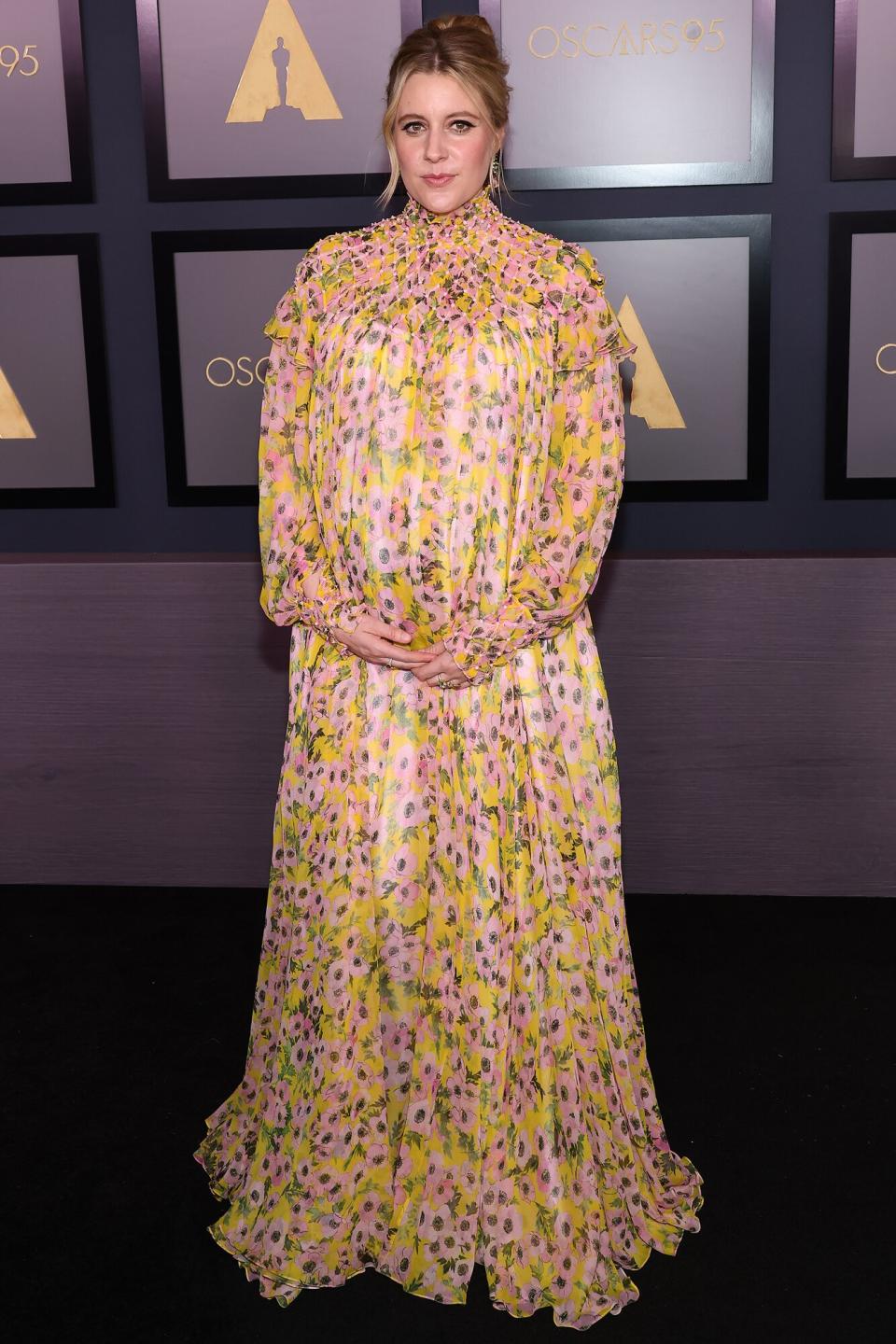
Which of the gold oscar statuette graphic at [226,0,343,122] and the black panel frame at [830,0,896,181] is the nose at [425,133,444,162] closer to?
the gold oscar statuette graphic at [226,0,343,122]

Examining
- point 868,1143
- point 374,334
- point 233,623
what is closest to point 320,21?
point 233,623

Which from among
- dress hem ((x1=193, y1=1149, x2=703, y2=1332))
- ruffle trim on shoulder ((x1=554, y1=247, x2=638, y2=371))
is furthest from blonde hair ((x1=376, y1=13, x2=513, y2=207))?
dress hem ((x1=193, y1=1149, x2=703, y2=1332))

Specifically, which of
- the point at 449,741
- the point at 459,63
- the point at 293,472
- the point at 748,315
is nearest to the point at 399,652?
the point at 449,741

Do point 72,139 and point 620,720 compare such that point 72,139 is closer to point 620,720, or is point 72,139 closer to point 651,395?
point 651,395

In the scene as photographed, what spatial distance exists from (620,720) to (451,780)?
50.1 inches

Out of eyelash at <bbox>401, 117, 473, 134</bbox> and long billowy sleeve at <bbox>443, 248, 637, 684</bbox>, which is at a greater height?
eyelash at <bbox>401, 117, 473, 134</bbox>

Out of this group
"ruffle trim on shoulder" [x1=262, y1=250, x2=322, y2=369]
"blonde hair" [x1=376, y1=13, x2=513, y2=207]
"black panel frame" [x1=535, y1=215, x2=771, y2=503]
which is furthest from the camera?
"black panel frame" [x1=535, y1=215, x2=771, y2=503]

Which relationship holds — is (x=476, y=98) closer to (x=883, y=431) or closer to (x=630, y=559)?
(x=630, y=559)

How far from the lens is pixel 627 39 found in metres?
2.79

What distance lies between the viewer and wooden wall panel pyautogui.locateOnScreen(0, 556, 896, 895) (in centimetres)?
285

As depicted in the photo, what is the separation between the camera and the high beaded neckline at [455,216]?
169 cm

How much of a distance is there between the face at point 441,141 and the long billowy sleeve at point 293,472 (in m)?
0.20

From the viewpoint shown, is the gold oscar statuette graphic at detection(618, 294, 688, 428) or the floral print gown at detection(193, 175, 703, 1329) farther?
the gold oscar statuette graphic at detection(618, 294, 688, 428)

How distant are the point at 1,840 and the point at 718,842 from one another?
1.75 meters
